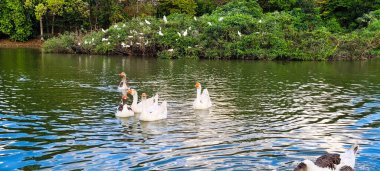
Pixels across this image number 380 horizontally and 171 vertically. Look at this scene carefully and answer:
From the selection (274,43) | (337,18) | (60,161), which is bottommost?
A: (60,161)

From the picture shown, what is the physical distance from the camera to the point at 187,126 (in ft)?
39.5

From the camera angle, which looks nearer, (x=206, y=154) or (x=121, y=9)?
(x=206, y=154)

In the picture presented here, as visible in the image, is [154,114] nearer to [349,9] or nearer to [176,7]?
[349,9]

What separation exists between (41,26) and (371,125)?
5248 cm

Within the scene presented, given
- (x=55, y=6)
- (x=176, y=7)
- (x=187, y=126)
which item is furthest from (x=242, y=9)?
(x=187, y=126)

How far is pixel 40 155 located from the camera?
9250mm

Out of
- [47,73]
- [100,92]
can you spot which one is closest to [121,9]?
[47,73]

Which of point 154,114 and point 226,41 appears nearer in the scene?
point 154,114

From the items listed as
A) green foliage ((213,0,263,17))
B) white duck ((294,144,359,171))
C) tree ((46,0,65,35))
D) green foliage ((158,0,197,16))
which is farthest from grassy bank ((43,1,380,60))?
white duck ((294,144,359,171))

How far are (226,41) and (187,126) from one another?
88.8 feet

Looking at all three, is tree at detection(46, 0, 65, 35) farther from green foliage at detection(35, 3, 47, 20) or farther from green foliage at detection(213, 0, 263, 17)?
green foliage at detection(213, 0, 263, 17)

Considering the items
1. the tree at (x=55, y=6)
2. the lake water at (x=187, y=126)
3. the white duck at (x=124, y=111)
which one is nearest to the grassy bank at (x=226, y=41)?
the tree at (x=55, y=6)

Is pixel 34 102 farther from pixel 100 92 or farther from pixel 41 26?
pixel 41 26

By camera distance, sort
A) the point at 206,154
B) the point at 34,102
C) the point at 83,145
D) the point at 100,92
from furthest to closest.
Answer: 1. the point at 100,92
2. the point at 34,102
3. the point at 83,145
4. the point at 206,154
